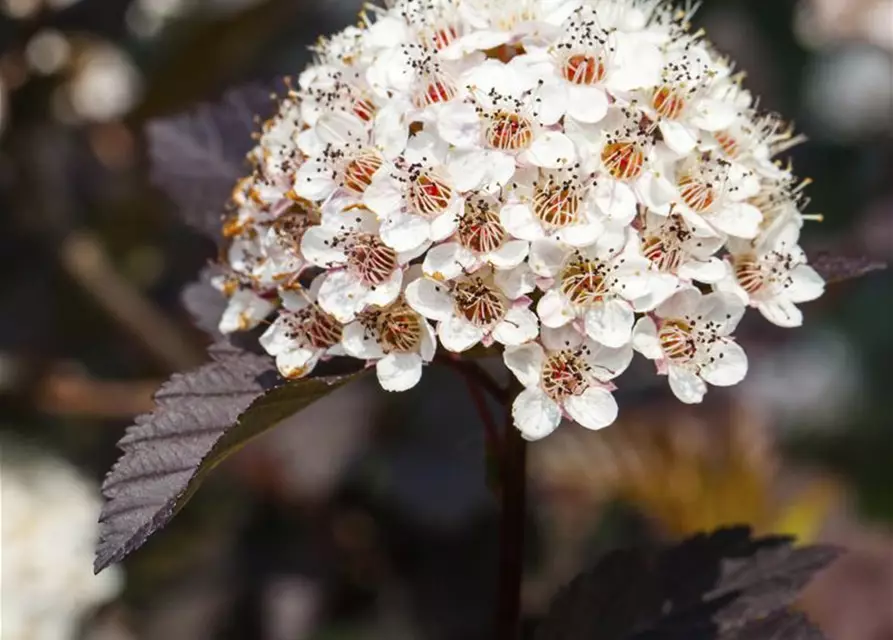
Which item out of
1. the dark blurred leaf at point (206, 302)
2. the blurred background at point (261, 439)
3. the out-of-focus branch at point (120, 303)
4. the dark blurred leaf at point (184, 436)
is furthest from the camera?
the out-of-focus branch at point (120, 303)

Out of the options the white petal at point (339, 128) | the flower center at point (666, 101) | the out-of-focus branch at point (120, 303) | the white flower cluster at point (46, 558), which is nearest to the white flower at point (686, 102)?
the flower center at point (666, 101)

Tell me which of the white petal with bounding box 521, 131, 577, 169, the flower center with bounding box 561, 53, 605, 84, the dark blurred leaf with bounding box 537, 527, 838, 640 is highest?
the flower center with bounding box 561, 53, 605, 84

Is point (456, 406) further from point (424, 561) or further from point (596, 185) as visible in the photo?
point (596, 185)

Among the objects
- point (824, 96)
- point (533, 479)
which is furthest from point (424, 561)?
point (824, 96)

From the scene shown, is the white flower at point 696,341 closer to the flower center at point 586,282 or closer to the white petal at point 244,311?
the flower center at point 586,282

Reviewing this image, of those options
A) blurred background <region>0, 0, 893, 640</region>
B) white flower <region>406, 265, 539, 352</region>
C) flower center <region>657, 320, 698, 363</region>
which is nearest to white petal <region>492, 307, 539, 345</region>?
white flower <region>406, 265, 539, 352</region>

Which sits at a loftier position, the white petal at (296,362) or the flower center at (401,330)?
the flower center at (401,330)

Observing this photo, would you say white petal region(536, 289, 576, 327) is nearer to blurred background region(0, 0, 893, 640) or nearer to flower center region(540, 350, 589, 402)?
flower center region(540, 350, 589, 402)
